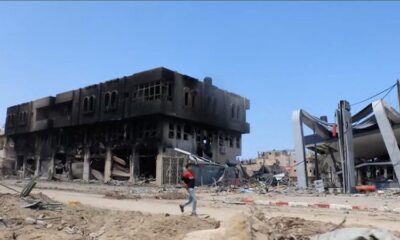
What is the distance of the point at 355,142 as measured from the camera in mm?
40469

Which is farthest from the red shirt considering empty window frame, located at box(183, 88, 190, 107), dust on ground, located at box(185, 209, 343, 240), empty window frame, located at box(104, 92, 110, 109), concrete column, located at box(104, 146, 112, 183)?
empty window frame, located at box(104, 92, 110, 109)

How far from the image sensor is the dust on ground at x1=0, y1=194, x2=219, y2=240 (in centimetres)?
985

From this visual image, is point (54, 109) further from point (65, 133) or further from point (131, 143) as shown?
point (131, 143)

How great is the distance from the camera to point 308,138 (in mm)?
43875

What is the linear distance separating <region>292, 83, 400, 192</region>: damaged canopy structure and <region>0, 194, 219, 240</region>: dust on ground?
2170 cm

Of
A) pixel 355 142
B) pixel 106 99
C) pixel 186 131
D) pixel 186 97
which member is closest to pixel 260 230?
pixel 355 142

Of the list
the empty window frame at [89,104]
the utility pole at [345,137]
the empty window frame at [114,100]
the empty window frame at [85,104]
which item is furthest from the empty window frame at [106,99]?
the utility pole at [345,137]

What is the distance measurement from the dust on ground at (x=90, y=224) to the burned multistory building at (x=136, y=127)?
97.2 ft

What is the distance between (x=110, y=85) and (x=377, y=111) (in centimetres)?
2908

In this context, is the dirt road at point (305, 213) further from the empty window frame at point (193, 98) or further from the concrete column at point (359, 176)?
the empty window frame at point (193, 98)

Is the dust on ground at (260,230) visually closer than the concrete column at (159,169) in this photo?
Yes

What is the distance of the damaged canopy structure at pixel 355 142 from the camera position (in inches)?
1232

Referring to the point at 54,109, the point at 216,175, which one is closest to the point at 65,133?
the point at 54,109

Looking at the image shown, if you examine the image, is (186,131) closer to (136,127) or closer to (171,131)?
(171,131)
